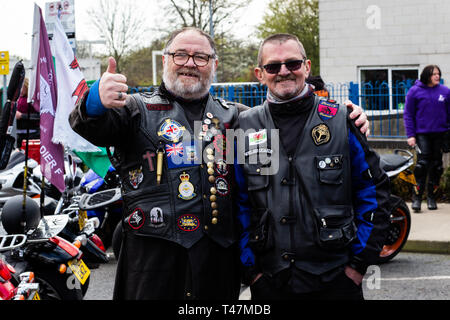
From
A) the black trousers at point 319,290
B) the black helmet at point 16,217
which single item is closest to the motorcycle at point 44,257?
the black helmet at point 16,217

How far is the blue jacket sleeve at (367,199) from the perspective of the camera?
2836 millimetres

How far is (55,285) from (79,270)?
184mm

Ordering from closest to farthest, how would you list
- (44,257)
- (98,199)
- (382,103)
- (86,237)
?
(44,257), (86,237), (98,199), (382,103)

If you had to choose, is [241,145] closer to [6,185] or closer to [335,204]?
[335,204]

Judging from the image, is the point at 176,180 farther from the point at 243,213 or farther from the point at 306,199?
the point at 306,199

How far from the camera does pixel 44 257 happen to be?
4238mm

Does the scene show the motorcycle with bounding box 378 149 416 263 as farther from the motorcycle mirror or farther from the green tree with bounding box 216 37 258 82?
the green tree with bounding box 216 37 258 82

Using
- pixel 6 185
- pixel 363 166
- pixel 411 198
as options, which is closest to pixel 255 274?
pixel 363 166

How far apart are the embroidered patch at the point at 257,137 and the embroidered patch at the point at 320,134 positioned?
221 millimetres

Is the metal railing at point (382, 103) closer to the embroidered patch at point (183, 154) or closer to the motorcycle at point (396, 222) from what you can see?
the motorcycle at point (396, 222)

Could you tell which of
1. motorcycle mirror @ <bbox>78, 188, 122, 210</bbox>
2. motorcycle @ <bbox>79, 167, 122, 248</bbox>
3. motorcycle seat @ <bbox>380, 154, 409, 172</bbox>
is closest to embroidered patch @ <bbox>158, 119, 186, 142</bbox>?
motorcycle mirror @ <bbox>78, 188, 122, 210</bbox>

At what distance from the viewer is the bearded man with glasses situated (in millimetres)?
2998

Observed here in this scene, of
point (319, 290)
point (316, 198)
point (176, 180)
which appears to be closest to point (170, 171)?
point (176, 180)

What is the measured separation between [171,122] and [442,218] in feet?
19.9
